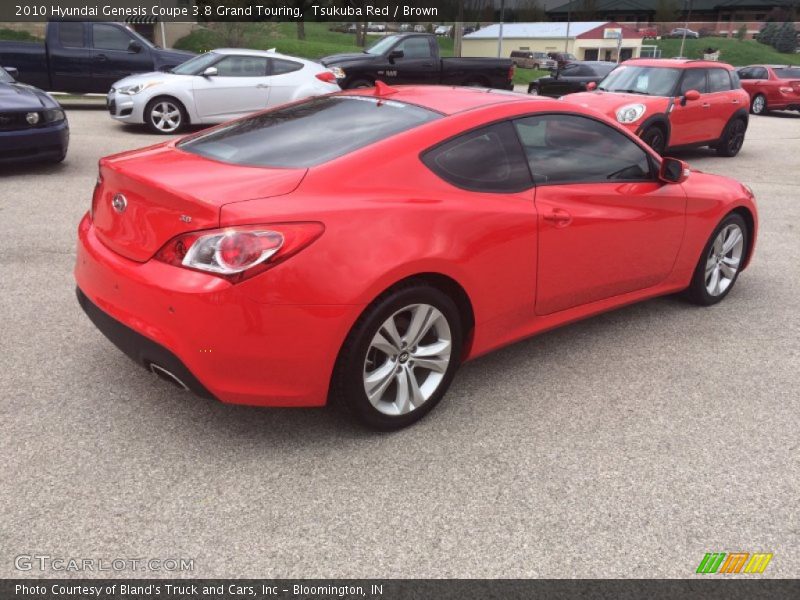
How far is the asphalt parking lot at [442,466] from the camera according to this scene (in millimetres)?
2623

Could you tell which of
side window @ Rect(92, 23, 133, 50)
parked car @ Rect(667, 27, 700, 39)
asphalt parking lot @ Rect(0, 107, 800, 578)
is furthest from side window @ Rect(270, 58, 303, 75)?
parked car @ Rect(667, 27, 700, 39)

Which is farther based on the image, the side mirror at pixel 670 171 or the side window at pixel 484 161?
the side mirror at pixel 670 171

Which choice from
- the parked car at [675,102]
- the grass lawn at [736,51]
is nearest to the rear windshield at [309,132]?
the parked car at [675,102]

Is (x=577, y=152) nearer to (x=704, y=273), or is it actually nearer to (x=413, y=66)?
(x=704, y=273)

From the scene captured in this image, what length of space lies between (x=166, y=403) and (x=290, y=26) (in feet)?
260

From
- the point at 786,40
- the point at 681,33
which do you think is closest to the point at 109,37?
the point at 786,40

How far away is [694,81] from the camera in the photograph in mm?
11781

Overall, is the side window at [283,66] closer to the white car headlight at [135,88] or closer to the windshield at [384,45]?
the white car headlight at [135,88]

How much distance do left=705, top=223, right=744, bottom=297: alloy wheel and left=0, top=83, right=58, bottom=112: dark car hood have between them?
7268 mm

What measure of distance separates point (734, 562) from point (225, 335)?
6.62 feet

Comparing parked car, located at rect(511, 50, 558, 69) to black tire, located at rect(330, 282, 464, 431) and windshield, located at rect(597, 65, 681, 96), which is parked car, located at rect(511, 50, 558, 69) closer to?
windshield, located at rect(597, 65, 681, 96)

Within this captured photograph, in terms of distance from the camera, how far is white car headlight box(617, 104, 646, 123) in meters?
10.8

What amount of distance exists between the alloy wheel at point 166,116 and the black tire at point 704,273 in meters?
9.52

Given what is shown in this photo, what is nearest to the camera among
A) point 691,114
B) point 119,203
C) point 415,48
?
point 119,203
